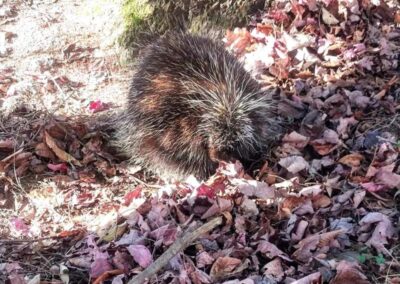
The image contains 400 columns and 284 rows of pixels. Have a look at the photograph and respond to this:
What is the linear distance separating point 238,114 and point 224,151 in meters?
0.27

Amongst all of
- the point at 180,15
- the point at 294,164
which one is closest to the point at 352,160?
the point at 294,164

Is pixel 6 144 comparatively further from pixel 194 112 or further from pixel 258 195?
pixel 258 195

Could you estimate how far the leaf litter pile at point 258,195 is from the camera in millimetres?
3006

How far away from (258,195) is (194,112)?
2.46ft

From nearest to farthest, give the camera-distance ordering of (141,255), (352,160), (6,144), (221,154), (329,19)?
(141,255) < (352,160) < (221,154) < (6,144) < (329,19)

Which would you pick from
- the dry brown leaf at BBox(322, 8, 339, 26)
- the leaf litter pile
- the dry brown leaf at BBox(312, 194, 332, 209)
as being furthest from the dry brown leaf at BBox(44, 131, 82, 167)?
the dry brown leaf at BBox(322, 8, 339, 26)

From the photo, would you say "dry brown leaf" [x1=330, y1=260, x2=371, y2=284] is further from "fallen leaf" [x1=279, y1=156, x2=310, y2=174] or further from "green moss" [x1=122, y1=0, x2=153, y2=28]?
"green moss" [x1=122, y1=0, x2=153, y2=28]

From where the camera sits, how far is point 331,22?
5.05 meters

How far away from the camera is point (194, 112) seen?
3828mm

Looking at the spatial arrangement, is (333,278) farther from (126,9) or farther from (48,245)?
(126,9)

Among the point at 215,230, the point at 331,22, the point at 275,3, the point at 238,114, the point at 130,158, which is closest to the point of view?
the point at 215,230

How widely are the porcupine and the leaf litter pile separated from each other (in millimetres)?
151

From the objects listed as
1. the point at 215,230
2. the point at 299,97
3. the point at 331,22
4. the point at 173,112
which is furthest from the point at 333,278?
the point at 331,22

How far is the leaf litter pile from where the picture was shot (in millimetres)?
3006
